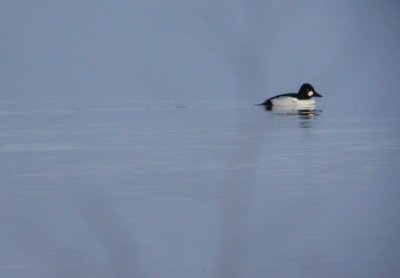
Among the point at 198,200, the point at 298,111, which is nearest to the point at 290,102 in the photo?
the point at 298,111

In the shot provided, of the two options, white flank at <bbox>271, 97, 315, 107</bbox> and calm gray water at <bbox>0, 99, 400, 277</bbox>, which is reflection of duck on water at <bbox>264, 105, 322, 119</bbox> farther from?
calm gray water at <bbox>0, 99, 400, 277</bbox>

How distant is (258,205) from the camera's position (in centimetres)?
913

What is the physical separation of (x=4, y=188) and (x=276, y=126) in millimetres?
8352

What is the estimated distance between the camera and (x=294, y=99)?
2577 centimetres

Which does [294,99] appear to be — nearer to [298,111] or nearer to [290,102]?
[290,102]

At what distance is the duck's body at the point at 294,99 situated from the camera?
25.1 metres

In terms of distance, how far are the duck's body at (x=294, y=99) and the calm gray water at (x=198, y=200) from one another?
22.2 ft

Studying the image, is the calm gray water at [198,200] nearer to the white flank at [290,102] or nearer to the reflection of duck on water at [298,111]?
the reflection of duck on water at [298,111]

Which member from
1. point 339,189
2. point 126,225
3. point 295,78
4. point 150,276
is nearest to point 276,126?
point 339,189

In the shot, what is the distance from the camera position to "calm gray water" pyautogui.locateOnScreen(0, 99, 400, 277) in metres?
6.46

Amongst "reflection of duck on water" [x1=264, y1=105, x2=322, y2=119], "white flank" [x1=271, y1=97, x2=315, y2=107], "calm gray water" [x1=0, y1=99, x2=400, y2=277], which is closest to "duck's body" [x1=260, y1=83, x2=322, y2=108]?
"white flank" [x1=271, y1=97, x2=315, y2=107]

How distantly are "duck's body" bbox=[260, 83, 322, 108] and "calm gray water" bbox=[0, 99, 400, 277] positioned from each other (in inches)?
266

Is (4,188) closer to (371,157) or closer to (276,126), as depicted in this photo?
(371,157)

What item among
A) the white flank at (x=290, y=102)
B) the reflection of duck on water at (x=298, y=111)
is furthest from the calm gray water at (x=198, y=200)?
the white flank at (x=290, y=102)
